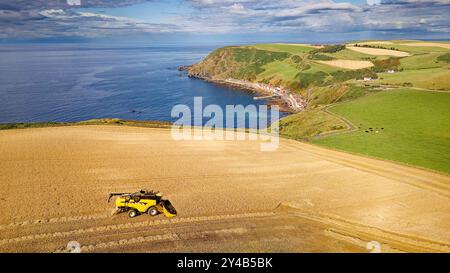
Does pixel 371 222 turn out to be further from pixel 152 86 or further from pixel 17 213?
pixel 152 86

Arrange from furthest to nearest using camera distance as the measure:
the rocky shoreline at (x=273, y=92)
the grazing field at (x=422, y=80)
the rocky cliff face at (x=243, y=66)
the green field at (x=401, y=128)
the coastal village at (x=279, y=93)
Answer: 1. the rocky cliff face at (x=243, y=66)
2. the rocky shoreline at (x=273, y=92)
3. the coastal village at (x=279, y=93)
4. the grazing field at (x=422, y=80)
5. the green field at (x=401, y=128)

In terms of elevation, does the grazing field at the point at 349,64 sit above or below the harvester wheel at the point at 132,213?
above

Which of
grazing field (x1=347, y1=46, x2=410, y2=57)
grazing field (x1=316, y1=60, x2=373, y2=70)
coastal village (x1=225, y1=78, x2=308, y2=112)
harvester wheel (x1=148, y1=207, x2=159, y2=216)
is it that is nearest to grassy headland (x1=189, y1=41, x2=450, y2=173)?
grazing field (x1=316, y1=60, x2=373, y2=70)

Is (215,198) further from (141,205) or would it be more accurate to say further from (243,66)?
(243,66)

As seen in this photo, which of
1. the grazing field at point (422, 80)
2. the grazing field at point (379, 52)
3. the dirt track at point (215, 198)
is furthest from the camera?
the grazing field at point (379, 52)

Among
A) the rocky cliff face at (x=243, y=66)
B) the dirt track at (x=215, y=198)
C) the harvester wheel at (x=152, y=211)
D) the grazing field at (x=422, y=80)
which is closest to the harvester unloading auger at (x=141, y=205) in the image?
the harvester wheel at (x=152, y=211)

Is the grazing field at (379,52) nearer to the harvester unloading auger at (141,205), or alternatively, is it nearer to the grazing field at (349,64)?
the grazing field at (349,64)

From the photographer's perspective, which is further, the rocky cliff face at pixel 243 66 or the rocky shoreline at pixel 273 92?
the rocky cliff face at pixel 243 66
